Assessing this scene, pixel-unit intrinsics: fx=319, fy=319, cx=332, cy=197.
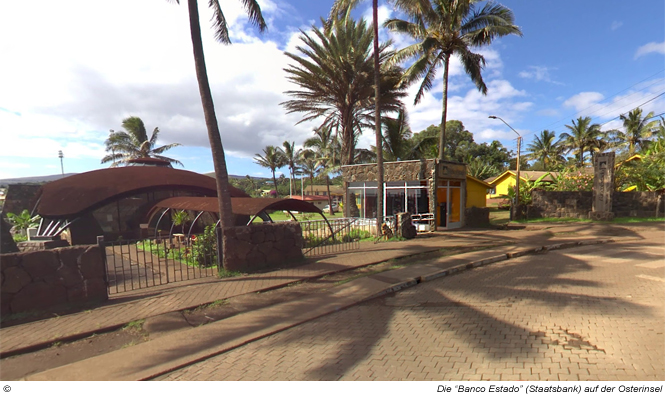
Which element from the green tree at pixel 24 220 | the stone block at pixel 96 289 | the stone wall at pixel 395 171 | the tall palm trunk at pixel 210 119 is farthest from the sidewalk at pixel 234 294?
the green tree at pixel 24 220

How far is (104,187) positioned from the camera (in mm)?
13656

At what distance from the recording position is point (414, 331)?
4.83m

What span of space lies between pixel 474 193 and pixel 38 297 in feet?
84.2

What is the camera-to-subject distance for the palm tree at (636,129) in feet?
124

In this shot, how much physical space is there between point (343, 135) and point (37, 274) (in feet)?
57.2

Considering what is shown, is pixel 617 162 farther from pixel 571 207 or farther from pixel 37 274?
pixel 37 274

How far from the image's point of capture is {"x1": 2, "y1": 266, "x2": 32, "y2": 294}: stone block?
512 centimetres

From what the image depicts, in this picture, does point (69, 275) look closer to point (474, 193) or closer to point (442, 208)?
point (442, 208)

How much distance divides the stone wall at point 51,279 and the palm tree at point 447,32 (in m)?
15.8

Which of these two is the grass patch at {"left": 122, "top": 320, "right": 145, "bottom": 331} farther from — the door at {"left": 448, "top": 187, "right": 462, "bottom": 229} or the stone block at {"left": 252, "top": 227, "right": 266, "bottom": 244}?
the door at {"left": 448, "top": 187, "right": 462, "bottom": 229}

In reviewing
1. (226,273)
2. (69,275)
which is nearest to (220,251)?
(226,273)

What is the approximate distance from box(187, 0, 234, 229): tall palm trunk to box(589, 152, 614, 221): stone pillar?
21817mm

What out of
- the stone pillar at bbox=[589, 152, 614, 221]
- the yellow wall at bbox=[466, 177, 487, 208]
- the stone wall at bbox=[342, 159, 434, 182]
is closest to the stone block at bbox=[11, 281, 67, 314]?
the stone wall at bbox=[342, 159, 434, 182]
